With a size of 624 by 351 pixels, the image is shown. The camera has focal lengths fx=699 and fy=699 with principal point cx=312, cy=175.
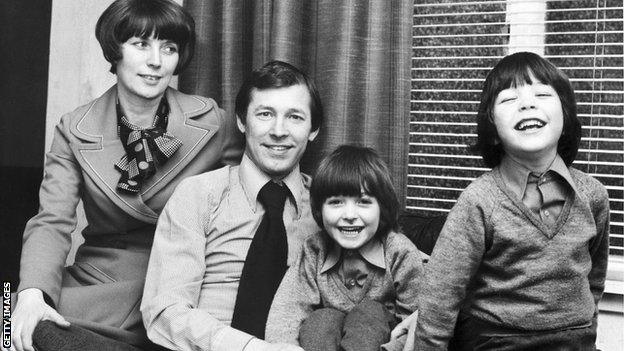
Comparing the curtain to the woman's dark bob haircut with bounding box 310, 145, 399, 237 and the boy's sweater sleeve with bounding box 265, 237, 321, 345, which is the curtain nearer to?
the woman's dark bob haircut with bounding box 310, 145, 399, 237

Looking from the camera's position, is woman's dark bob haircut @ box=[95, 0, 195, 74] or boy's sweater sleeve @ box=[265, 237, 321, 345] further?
woman's dark bob haircut @ box=[95, 0, 195, 74]

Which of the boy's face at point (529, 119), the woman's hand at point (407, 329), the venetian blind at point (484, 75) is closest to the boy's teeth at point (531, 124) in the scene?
the boy's face at point (529, 119)

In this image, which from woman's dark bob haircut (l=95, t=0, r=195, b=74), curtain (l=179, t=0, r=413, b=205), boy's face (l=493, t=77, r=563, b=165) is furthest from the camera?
curtain (l=179, t=0, r=413, b=205)

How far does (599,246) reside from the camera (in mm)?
1633

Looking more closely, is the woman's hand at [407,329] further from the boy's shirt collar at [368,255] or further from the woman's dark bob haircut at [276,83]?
the woman's dark bob haircut at [276,83]

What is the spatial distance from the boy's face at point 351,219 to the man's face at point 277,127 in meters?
0.19

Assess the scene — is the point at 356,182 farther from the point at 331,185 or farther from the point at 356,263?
the point at 356,263

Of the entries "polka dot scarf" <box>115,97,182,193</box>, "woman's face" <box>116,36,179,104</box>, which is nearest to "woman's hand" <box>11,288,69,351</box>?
"polka dot scarf" <box>115,97,182,193</box>

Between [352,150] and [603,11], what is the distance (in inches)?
40.6

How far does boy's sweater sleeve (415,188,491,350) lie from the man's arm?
1.35 feet

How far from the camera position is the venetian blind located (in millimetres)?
2205

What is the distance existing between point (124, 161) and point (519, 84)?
1.06 meters

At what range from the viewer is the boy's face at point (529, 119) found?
4.94ft

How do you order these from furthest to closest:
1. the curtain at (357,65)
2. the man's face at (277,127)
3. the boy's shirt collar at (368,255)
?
1. the curtain at (357,65)
2. the man's face at (277,127)
3. the boy's shirt collar at (368,255)
